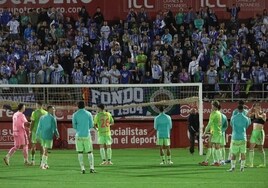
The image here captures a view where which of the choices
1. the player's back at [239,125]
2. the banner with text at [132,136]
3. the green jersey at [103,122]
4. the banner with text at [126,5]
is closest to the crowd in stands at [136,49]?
the banner with text at [126,5]

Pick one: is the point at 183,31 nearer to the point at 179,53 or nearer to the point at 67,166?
the point at 179,53

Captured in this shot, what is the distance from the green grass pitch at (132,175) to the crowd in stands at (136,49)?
989 cm

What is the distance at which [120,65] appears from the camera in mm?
45188

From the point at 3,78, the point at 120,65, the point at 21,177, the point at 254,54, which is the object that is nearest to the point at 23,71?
the point at 3,78

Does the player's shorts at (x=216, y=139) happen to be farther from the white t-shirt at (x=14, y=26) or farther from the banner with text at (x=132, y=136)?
the white t-shirt at (x=14, y=26)

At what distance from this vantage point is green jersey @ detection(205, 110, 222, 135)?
29891mm

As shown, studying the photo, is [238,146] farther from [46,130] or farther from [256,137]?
[46,130]

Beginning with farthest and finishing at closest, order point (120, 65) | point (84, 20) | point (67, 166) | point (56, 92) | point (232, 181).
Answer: point (84, 20), point (120, 65), point (56, 92), point (67, 166), point (232, 181)

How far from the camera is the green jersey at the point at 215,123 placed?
29891mm

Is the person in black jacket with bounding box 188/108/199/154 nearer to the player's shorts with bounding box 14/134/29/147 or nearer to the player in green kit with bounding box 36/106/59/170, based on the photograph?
the player's shorts with bounding box 14/134/29/147

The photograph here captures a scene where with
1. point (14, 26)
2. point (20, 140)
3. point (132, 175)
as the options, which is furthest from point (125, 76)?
point (132, 175)

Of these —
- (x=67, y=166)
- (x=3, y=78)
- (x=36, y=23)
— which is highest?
(x=36, y=23)

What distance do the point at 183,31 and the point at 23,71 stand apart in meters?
9.21

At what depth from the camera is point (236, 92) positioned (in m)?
43.0
